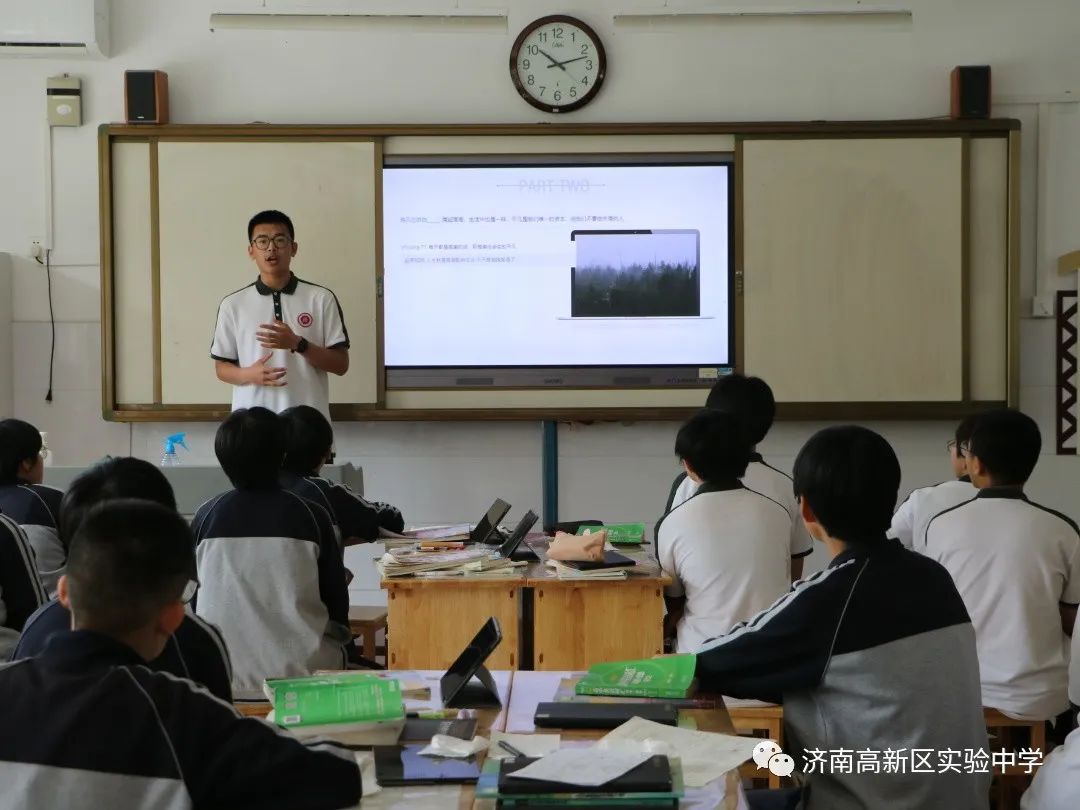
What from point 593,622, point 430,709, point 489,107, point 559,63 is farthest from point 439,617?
point 559,63

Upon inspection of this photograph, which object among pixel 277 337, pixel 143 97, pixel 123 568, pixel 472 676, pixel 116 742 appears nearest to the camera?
pixel 116 742

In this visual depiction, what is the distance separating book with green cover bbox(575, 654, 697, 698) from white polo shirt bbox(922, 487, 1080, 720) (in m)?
1.15

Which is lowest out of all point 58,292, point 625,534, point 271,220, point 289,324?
point 625,534

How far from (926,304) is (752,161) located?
1.04 metres

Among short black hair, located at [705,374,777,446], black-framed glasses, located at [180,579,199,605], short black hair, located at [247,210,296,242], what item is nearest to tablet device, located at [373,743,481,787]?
black-framed glasses, located at [180,579,199,605]

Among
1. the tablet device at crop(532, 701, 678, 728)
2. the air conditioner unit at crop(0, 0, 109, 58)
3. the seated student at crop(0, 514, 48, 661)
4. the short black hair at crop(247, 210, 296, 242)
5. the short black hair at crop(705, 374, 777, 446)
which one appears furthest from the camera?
the air conditioner unit at crop(0, 0, 109, 58)

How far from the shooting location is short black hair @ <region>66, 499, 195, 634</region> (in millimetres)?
1292

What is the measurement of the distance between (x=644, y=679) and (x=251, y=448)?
125 cm

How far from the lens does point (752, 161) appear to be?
5.32 m

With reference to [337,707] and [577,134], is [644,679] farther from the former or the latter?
[577,134]

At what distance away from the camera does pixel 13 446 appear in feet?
9.45

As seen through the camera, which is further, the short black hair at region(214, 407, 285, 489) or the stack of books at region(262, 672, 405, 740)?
the short black hair at region(214, 407, 285, 489)

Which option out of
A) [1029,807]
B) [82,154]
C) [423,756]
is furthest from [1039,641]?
[82,154]

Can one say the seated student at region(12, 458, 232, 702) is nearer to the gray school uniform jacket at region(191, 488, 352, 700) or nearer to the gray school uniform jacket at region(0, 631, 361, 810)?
the gray school uniform jacket at region(0, 631, 361, 810)
